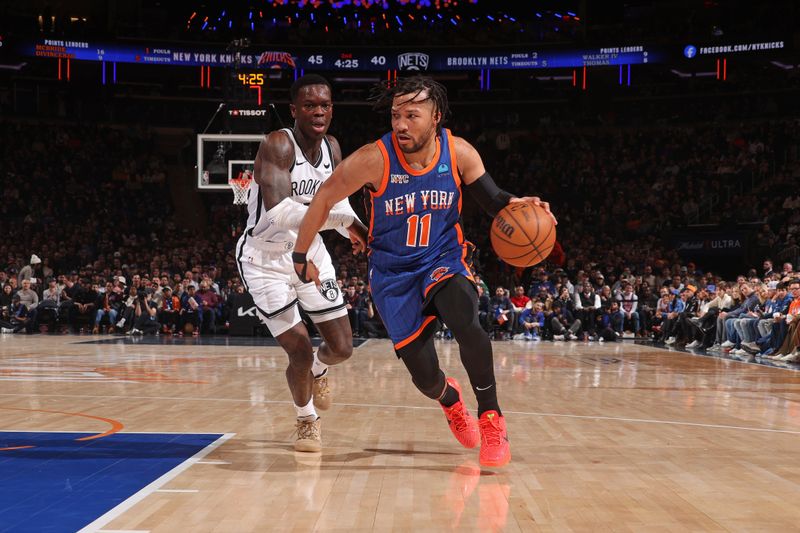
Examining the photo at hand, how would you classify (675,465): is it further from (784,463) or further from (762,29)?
(762,29)

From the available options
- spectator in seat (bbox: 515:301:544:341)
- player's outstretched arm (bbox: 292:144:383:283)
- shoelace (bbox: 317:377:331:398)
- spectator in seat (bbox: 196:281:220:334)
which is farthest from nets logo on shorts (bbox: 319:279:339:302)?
spectator in seat (bbox: 196:281:220:334)

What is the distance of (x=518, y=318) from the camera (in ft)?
63.7

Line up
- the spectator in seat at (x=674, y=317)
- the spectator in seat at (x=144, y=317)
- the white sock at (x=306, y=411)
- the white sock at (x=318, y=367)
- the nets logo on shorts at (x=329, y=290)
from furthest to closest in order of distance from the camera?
the spectator in seat at (x=144, y=317), the spectator in seat at (x=674, y=317), the white sock at (x=318, y=367), the nets logo on shorts at (x=329, y=290), the white sock at (x=306, y=411)

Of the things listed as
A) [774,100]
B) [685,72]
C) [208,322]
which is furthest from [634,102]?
[208,322]

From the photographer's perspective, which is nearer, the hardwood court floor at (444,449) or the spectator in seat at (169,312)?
the hardwood court floor at (444,449)

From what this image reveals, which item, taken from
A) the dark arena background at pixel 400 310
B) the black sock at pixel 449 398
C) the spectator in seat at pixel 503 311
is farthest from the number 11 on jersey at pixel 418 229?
the spectator in seat at pixel 503 311

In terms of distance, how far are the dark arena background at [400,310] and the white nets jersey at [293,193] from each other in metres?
0.56

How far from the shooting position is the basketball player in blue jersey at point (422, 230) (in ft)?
15.0

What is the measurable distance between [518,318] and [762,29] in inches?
604

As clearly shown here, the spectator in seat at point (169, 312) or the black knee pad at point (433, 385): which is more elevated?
the black knee pad at point (433, 385)

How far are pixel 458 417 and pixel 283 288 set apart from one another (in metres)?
1.38

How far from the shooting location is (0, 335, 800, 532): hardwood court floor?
3.52 metres

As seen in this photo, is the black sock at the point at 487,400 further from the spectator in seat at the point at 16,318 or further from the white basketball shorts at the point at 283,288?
the spectator in seat at the point at 16,318

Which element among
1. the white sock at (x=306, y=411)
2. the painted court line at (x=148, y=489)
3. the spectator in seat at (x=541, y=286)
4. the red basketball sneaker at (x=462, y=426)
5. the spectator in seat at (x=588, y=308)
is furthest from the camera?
the spectator in seat at (x=541, y=286)
